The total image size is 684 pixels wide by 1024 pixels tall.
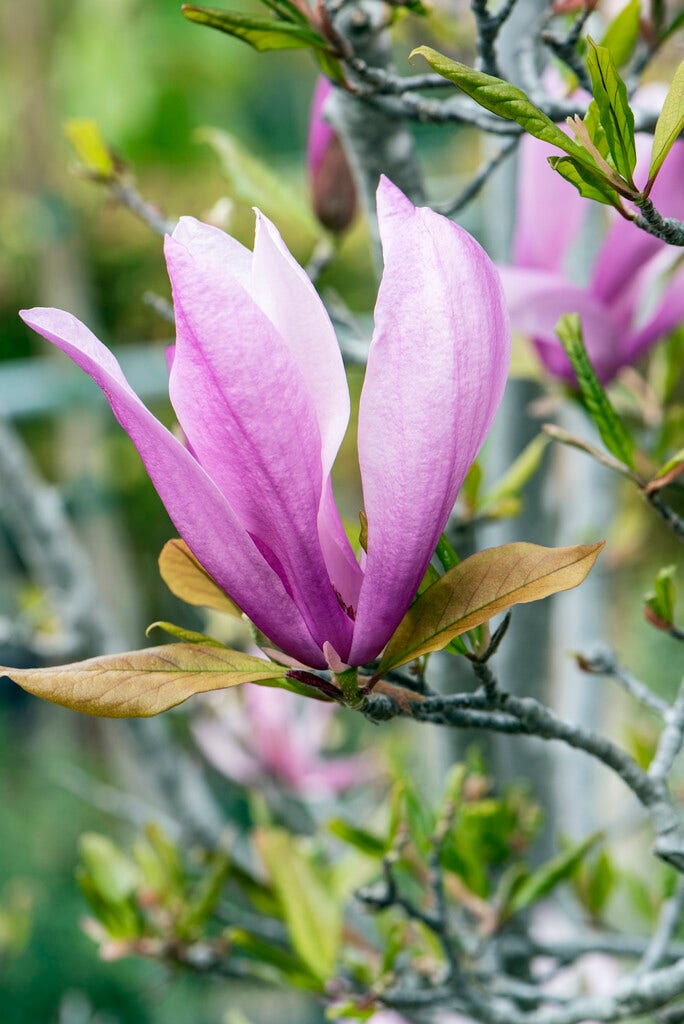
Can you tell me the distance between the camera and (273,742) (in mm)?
1050

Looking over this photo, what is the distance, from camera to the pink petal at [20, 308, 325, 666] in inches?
9.9

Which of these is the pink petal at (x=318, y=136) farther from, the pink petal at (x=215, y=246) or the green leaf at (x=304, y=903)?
the green leaf at (x=304, y=903)

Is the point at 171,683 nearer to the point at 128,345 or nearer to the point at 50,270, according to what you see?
the point at 50,270

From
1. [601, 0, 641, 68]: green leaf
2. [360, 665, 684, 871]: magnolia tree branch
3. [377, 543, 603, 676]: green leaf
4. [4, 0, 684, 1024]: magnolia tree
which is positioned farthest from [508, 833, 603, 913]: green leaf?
[601, 0, 641, 68]: green leaf

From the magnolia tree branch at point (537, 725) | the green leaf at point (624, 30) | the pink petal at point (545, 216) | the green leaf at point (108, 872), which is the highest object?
the green leaf at point (624, 30)

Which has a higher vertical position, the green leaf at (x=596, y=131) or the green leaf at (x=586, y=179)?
the green leaf at (x=596, y=131)

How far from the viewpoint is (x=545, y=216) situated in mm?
474

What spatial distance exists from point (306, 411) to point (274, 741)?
839 millimetres

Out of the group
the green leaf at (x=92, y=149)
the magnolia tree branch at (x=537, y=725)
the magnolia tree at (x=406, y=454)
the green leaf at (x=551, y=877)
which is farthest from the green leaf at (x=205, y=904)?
the green leaf at (x=92, y=149)

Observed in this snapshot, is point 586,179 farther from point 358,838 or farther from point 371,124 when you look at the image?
point 358,838

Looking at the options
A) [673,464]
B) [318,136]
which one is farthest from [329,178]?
[673,464]

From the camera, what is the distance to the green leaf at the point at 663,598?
1.22 ft

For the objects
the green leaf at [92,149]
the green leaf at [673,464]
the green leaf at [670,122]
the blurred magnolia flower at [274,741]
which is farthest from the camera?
the blurred magnolia flower at [274,741]

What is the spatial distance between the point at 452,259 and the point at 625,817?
0.65m
